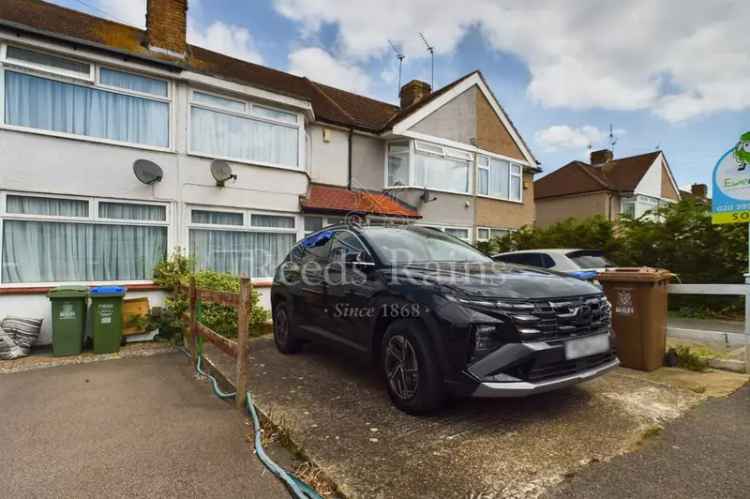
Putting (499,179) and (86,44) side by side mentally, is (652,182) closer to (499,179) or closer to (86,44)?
(499,179)

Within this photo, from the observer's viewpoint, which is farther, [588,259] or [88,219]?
[588,259]

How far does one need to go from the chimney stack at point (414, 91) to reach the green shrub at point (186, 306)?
10493 mm

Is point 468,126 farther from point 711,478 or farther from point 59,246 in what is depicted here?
point 711,478

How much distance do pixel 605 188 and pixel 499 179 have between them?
9.91 m

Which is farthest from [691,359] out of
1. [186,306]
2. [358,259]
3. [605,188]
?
[605,188]

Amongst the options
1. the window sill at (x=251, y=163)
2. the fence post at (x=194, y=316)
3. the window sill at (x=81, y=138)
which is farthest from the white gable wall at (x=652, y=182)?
the fence post at (x=194, y=316)

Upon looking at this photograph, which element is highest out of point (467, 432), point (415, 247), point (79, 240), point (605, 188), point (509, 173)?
point (605, 188)

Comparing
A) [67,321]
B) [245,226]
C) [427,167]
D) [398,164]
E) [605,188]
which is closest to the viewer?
[67,321]

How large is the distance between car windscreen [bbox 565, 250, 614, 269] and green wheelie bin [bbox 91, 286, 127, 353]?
782 centimetres

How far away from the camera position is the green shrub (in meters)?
7.00

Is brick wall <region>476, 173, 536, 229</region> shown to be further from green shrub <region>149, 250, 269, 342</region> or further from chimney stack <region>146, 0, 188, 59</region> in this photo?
chimney stack <region>146, 0, 188, 59</region>

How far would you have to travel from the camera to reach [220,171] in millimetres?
8227

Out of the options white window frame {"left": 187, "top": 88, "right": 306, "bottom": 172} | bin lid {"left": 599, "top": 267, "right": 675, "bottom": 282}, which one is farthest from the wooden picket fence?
white window frame {"left": 187, "top": 88, "right": 306, "bottom": 172}

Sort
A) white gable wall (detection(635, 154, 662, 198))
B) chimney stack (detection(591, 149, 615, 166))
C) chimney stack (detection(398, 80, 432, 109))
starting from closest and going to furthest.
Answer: chimney stack (detection(398, 80, 432, 109)) < white gable wall (detection(635, 154, 662, 198)) < chimney stack (detection(591, 149, 615, 166))
